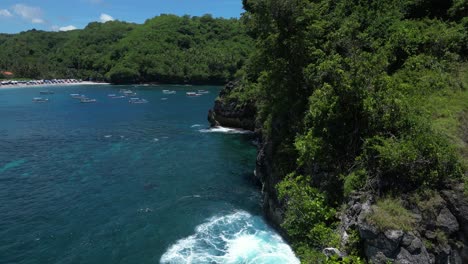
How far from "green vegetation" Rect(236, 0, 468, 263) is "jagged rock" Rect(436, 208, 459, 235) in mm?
1288

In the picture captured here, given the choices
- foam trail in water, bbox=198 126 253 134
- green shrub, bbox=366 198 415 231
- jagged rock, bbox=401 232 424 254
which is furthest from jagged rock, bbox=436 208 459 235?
foam trail in water, bbox=198 126 253 134

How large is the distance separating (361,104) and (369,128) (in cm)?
145

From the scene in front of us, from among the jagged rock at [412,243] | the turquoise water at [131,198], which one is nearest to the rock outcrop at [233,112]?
the turquoise water at [131,198]

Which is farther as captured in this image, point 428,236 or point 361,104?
point 361,104

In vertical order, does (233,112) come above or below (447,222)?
below

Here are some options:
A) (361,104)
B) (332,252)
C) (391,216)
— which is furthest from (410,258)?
(361,104)

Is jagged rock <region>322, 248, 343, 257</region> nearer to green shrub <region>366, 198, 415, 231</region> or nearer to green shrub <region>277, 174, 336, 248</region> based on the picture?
green shrub <region>277, 174, 336, 248</region>

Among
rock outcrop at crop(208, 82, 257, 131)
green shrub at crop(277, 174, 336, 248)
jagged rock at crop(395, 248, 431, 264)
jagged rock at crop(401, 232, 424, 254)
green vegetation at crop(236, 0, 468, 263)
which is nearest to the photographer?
jagged rock at crop(395, 248, 431, 264)

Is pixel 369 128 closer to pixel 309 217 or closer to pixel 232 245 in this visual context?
pixel 309 217

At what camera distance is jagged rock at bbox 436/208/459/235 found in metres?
15.6

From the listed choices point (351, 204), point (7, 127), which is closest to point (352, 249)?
point (351, 204)

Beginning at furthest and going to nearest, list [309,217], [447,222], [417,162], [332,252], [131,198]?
[131,198] < [309,217] < [332,252] < [417,162] < [447,222]

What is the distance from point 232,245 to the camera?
24.8 m

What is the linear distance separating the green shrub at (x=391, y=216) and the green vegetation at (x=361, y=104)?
0.05 metres
